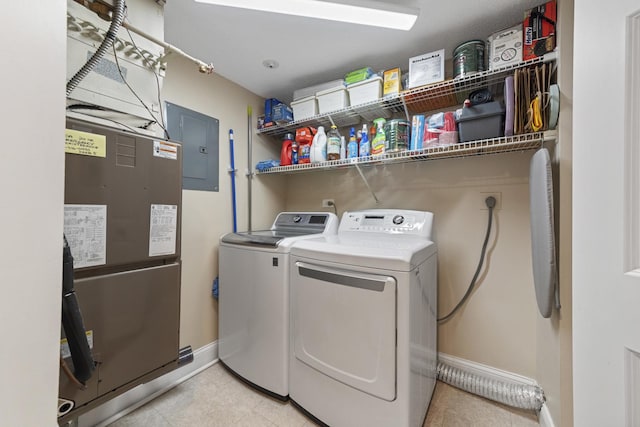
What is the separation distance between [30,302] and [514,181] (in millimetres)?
2285

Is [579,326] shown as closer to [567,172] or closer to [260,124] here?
[567,172]

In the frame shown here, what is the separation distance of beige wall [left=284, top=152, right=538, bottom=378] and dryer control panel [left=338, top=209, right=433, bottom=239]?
281mm

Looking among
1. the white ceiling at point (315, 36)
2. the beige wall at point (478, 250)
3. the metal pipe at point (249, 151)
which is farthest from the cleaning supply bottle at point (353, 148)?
the metal pipe at point (249, 151)

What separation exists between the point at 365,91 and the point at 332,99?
0.28 meters

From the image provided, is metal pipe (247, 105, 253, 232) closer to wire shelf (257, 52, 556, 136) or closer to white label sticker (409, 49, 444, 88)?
wire shelf (257, 52, 556, 136)

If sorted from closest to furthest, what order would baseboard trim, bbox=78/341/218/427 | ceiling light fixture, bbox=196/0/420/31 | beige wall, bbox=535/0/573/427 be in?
beige wall, bbox=535/0/573/427, ceiling light fixture, bbox=196/0/420/31, baseboard trim, bbox=78/341/218/427

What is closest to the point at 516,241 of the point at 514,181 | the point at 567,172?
the point at 514,181

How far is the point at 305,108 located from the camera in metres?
2.12

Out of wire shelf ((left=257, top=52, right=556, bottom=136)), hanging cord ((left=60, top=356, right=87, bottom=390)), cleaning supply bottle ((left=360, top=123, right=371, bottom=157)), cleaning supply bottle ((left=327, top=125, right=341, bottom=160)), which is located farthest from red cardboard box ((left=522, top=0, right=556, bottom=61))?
hanging cord ((left=60, top=356, right=87, bottom=390))

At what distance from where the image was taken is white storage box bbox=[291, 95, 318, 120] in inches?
81.7

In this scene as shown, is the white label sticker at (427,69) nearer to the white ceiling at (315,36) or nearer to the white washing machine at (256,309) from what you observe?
the white ceiling at (315,36)

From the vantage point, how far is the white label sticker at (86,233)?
2.98 ft

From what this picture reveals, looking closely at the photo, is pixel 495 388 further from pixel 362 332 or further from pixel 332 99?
pixel 332 99

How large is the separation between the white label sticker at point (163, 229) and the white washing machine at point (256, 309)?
0.54 meters
